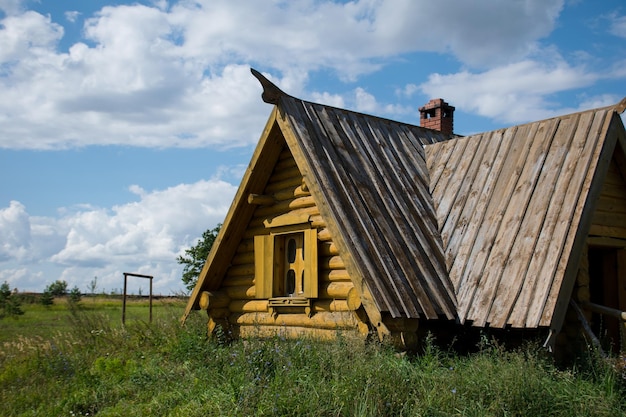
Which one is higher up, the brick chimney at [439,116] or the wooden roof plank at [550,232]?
the brick chimney at [439,116]

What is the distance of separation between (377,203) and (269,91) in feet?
8.92

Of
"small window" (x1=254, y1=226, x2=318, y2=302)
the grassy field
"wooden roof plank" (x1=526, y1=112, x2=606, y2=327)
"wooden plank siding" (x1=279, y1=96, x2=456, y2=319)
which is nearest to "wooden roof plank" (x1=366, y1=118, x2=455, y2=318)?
"wooden plank siding" (x1=279, y1=96, x2=456, y2=319)

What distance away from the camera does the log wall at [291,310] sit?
10.8m

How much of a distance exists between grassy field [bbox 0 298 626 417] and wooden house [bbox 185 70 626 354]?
69 cm

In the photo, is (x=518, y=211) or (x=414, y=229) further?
(x=414, y=229)

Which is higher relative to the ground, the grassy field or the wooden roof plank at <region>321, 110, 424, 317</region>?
the wooden roof plank at <region>321, 110, 424, 317</region>

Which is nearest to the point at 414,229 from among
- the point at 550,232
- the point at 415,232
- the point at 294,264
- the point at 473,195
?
the point at 415,232

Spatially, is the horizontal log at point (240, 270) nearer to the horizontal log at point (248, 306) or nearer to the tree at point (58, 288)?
the horizontal log at point (248, 306)

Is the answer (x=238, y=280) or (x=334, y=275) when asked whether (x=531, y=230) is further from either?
(x=238, y=280)

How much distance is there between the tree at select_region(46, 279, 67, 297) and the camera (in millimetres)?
34725

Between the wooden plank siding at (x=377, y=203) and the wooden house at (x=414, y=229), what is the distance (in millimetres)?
27

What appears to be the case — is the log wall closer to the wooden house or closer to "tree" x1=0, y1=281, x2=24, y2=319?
the wooden house

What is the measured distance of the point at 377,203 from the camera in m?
11.2

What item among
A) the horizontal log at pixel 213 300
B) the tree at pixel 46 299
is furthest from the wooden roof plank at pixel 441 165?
the tree at pixel 46 299
